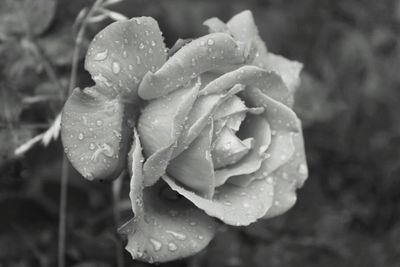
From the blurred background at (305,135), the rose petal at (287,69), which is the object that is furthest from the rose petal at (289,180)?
the blurred background at (305,135)

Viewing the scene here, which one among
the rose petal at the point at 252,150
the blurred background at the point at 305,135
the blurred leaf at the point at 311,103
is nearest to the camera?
the rose petal at the point at 252,150

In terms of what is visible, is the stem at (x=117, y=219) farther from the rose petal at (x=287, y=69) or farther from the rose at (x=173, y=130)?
the rose petal at (x=287, y=69)

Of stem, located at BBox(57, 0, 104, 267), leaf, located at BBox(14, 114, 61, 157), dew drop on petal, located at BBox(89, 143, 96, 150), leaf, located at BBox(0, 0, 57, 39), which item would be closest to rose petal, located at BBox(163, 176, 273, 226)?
dew drop on petal, located at BBox(89, 143, 96, 150)

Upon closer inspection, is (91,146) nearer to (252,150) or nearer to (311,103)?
(252,150)

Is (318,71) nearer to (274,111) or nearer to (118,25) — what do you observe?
(274,111)

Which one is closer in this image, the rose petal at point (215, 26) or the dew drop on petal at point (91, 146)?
the dew drop on petal at point (91, 146)

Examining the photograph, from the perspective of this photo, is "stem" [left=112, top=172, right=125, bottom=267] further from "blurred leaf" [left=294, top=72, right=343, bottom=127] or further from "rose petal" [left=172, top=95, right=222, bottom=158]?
"blurred leaf" [left=294, top=72, right=343, bottom=127]
